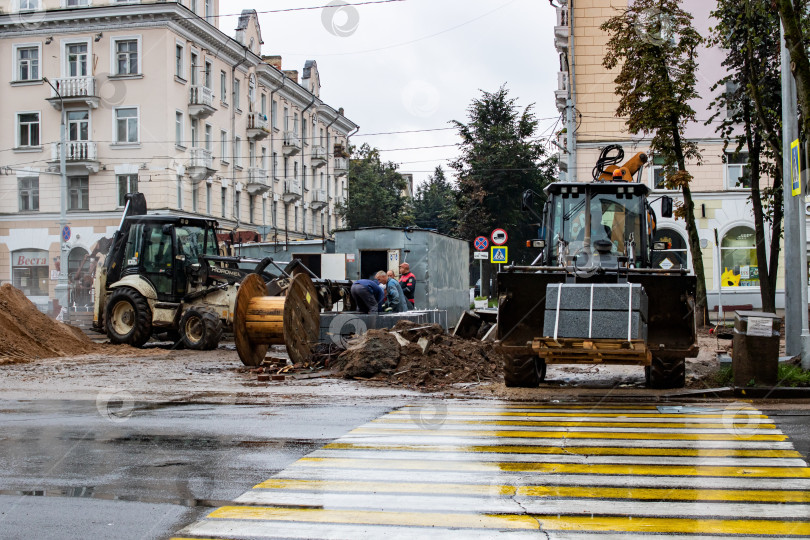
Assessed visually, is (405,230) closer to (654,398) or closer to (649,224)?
(649,224)

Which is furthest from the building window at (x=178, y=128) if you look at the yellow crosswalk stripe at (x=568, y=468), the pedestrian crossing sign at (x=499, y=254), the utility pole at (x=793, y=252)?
the yellow crosswalk stripe at (x=568, y=468)

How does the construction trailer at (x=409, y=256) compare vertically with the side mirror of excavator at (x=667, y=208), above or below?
below

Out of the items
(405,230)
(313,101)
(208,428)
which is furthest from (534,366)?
(313,101)

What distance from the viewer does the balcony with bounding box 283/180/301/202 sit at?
60.6m

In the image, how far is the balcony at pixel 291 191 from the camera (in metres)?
60.6

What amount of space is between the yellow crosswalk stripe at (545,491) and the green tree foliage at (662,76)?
1857 cm

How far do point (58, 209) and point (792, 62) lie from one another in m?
40.3

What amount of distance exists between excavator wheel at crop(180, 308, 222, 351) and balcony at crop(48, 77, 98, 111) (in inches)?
1089

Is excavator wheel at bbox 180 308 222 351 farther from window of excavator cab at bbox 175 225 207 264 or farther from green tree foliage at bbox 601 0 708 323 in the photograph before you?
green tree foliage at bbox 601 0 708 323

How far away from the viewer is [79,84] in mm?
45188

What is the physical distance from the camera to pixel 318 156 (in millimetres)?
67375

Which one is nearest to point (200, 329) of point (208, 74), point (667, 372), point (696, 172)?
point (667, 372)

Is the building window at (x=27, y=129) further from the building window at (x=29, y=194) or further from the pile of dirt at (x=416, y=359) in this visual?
the pile of dirt at (x=416, y=359)

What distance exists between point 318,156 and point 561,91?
95.0ft
